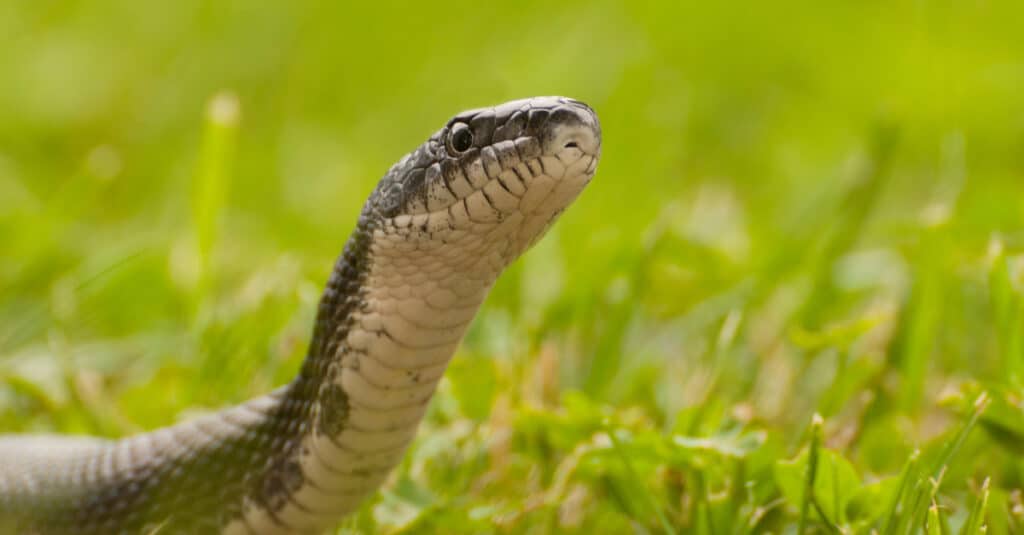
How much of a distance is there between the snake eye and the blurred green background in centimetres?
58

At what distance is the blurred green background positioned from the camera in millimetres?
2342

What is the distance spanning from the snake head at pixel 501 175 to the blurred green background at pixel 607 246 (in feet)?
1.55

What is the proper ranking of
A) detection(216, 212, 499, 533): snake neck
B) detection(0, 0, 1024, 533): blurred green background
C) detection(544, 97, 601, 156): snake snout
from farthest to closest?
detection(0, 0, 1024, 533): blurred green background → detection(216, 212, 499, 533): snake neck → detection(544, 97, 601, 156): snake snout

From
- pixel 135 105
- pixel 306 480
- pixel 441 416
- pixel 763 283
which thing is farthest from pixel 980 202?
pixel 135 105

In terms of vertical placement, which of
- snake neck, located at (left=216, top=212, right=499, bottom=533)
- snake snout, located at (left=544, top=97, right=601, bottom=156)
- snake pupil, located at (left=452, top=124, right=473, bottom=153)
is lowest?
snake neck, located at (left=216, top=212, right=499, bottom=533)

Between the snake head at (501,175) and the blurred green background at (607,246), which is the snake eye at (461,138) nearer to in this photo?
the snake head at (501,175)

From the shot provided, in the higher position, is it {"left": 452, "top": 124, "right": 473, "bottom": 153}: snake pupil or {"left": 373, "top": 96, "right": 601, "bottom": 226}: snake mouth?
{"left": 452, "top": 124, "right": 473, "bottom": 153}: snake pupil

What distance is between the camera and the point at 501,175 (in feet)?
6.72

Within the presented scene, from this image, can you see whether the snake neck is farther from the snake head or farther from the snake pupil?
the snake pupil

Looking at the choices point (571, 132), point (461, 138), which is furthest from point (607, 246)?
point (571, 132)

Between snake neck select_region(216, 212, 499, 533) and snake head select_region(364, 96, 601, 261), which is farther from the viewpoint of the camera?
snake neck select_region(216, 212, 499, 533)

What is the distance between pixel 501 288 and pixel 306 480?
1600 millimetres

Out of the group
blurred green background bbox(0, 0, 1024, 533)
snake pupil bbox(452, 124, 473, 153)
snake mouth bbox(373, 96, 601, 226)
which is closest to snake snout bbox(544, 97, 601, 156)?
snake mouth bbox(373, 96, 601, 226)

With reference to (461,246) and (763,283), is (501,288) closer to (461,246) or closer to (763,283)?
(763,283)
